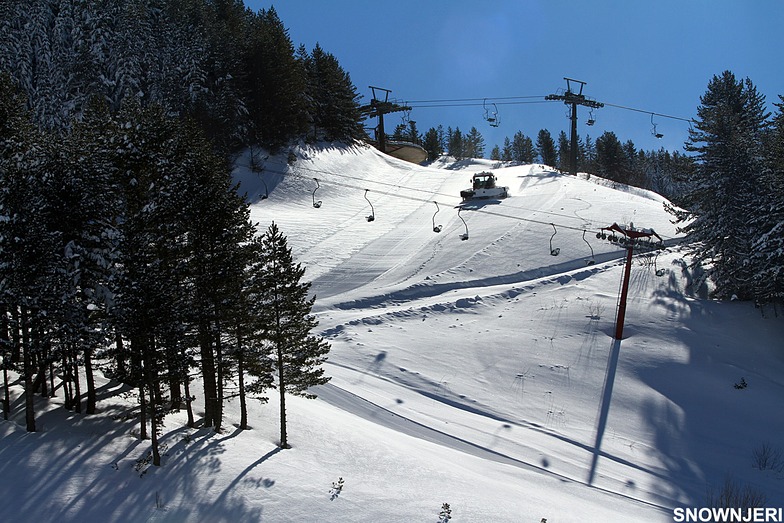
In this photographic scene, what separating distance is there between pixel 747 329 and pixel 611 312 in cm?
731

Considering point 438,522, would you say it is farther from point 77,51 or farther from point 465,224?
point 77,51

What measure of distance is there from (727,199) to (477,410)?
831 inches

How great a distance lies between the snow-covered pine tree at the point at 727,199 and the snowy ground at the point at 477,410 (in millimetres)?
2142

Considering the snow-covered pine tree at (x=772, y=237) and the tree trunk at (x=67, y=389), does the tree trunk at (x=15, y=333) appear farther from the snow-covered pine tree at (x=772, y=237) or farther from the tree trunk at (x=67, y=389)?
the snow-covered pine tree at (x=772, y=237)

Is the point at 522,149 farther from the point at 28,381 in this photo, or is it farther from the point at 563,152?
the point at 28,381

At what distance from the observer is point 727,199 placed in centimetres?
3128

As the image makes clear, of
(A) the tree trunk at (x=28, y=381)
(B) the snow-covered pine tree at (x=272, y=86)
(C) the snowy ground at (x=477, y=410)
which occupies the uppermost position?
(B) the snow-covered pine tree at (x=272, y=86)

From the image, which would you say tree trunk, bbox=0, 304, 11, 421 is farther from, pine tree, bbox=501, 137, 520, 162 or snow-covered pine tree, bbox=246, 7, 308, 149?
pine tree, bbox=501, 137, 520, 162

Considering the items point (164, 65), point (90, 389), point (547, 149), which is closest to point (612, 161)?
point (547, 149)

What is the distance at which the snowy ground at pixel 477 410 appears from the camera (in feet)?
49.5

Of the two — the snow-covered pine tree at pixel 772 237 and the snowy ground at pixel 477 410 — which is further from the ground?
the snow-covered pine tree at pixel 772 237

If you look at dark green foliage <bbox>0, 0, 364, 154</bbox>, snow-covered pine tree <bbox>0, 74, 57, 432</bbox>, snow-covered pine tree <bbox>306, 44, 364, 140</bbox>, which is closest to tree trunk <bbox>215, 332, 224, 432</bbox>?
snow-covered pine tree <bbox>0, 74, 57, 432</bbox>

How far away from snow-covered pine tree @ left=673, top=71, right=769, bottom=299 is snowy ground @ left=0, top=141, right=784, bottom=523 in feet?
7.03

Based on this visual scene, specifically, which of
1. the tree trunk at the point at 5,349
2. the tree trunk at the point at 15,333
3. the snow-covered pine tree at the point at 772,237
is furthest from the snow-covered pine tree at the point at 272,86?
the snow-covered pine tree at the point at 772,237
